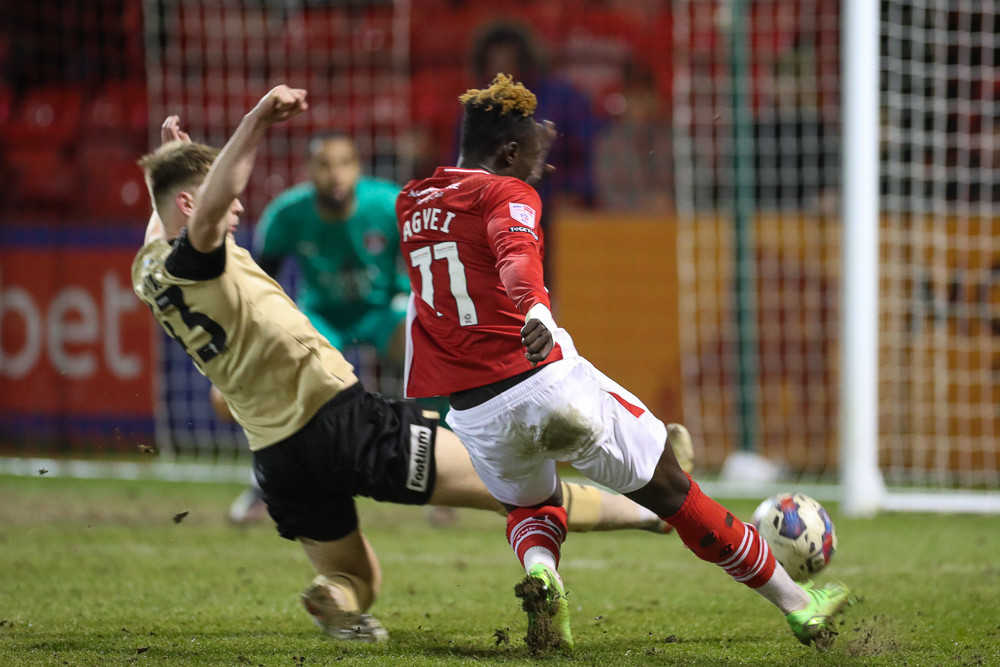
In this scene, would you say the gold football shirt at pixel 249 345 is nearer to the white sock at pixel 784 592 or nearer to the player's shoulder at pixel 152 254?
the player's shoulder at pixel 152 254

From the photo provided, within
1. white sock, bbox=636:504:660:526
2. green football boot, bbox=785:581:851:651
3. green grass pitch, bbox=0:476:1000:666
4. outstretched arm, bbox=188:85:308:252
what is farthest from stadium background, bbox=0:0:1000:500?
outstretched arm, bbox=188:85:308:252

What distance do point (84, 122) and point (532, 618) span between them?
8679 mm

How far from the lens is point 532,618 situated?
3.47m

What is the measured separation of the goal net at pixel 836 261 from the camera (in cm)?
795

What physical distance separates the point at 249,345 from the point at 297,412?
0.25 metres

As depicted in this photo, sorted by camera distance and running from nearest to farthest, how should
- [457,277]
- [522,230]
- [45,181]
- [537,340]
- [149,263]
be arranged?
[537,340] < [522,230] < [457,277] < [149,263] < [45,181]

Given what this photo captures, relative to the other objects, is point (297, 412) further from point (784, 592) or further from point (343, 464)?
point (784, 592)

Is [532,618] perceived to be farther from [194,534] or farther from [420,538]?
[194,534]

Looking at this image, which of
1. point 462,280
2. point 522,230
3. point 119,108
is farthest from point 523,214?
point 119,108

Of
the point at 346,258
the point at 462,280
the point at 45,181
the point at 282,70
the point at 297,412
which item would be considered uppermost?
the point at 282,70

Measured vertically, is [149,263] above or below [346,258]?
above

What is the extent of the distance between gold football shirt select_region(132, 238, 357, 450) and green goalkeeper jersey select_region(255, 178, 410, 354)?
287cm

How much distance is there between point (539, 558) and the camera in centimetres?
359

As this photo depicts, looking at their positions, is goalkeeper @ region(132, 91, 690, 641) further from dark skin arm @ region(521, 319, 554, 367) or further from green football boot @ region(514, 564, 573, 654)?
dark skin arm @ region(521, 319, 554, 367)
